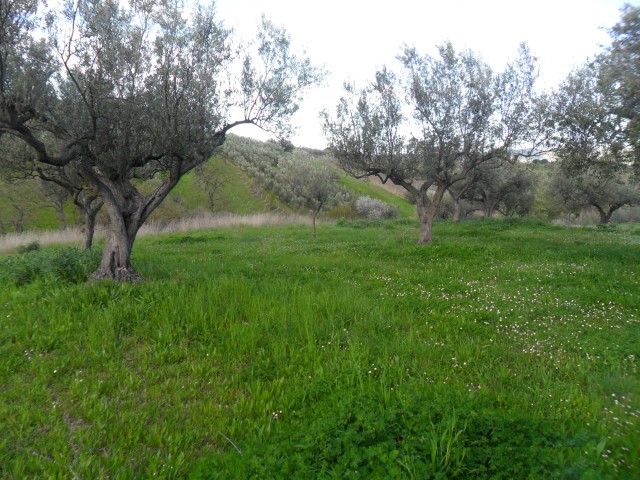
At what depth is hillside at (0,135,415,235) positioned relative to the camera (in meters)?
31.1

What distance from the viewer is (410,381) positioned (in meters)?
4.12

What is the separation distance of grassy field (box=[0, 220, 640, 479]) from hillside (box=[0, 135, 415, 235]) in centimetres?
2026

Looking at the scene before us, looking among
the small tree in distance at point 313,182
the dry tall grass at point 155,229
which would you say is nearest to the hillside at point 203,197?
the small tree in distance at point 313,182

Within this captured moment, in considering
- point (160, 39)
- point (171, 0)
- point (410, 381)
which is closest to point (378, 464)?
point (410, 381)

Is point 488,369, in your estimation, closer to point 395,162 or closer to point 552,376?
point 552,376

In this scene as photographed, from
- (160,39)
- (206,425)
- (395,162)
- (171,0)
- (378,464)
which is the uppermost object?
(171,0)

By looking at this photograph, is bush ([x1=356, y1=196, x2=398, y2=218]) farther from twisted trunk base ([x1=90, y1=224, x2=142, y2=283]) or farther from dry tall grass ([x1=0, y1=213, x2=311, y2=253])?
twisted trunk base ([x1=90, y1=224, x2=142, y2=283])

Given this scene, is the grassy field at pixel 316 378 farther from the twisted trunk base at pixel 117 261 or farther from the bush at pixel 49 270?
the twisted trunk base at pixel 117 261

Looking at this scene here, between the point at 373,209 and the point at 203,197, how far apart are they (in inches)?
889

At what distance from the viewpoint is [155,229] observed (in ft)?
93.4

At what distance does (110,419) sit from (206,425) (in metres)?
1.02

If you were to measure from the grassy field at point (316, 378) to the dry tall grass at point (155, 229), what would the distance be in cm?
1688


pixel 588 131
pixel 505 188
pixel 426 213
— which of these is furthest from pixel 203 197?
pixel 588 131

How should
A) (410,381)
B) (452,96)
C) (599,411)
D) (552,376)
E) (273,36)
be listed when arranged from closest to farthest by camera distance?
(599,411)
(410,381)
(552,376)
(273,36)
(452,96)
